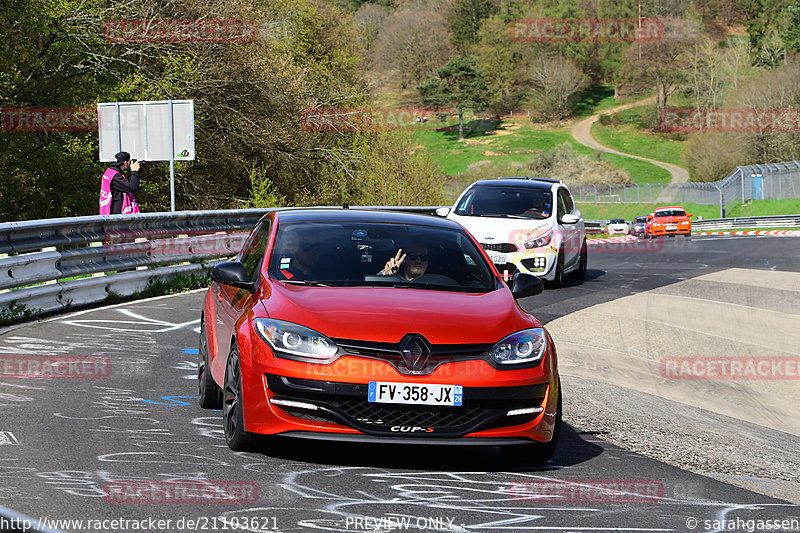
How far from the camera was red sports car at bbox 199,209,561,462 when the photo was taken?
5930 mm

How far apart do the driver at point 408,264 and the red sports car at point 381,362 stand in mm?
21

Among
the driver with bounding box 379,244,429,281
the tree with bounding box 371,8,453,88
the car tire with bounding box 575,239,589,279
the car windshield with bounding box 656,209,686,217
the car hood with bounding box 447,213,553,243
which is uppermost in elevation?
the tree with bounding box 371,8,453,88

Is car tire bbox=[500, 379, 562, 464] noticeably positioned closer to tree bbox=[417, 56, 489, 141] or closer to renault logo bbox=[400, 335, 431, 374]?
renault logo bbox=[400, 335, 431, 374]

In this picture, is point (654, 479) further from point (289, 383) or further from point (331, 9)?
point (331, 9)

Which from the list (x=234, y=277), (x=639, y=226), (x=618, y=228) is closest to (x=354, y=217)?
(x=234, y=277)

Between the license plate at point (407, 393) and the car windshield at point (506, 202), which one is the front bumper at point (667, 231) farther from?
the license plate at point (407, 393)

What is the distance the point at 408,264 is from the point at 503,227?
10.8 m

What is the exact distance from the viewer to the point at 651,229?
179 ft

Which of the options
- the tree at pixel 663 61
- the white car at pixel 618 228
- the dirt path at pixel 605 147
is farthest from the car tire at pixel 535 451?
the tree at pixel 663 61

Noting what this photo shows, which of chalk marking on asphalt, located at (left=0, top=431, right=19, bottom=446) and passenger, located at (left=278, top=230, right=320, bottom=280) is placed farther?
passenger, located at (left=278, top=230, right=320, bottom=280)

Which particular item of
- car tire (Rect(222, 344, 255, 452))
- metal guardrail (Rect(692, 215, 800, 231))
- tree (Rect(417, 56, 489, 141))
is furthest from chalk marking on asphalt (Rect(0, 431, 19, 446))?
tree (Rect(417, 56, 489, 141))

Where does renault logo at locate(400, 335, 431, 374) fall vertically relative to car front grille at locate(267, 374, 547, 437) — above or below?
above

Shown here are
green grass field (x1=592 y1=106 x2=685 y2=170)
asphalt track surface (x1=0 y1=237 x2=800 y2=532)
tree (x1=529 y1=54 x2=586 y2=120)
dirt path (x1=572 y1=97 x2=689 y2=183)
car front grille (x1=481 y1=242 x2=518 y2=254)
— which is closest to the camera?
asphalt track surface (x1=0 y1=237 x2=800 y2=532)

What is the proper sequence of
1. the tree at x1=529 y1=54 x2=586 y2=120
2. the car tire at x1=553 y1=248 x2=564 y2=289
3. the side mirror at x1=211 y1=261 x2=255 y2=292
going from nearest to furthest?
the side mirror at x1=211 y1=261 x2=255 y2=292
the car tire at x1=553 y1=248 x2=564 y2=289
the tree at x1=529 y1=54 x2=586 y2=120
